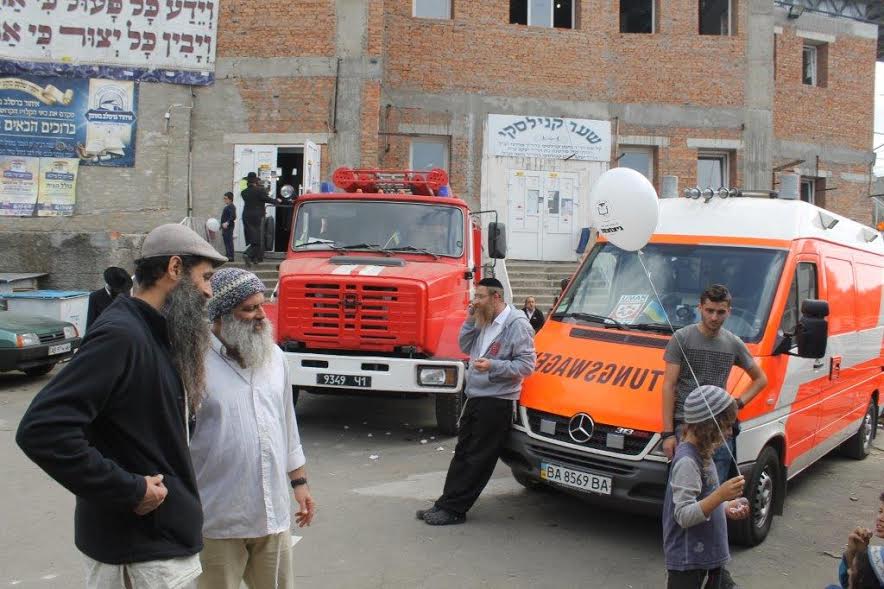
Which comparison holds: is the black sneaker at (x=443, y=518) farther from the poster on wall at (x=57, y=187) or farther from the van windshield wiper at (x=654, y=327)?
the poster on wall at (x=57, y=187)

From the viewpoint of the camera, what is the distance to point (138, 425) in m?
2.26

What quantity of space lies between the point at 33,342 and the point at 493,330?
781 centimetres

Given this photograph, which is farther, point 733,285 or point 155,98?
point 155,98

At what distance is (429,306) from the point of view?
770cm

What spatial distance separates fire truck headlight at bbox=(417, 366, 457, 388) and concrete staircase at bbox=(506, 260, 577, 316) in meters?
8.76

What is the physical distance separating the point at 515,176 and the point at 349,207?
10.4 m

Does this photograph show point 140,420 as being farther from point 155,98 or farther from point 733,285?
point 155,98

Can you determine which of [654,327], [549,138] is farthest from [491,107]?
[654,327]

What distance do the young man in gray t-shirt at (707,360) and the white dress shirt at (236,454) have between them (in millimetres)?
2670

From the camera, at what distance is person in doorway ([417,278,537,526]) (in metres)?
5.40

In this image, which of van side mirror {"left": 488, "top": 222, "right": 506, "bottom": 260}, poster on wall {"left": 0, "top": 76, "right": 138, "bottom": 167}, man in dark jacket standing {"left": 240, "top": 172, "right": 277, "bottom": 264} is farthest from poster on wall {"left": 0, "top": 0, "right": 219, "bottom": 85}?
van side mirror {"left": 488, "top": 222, "right": 506, "bottom": 260}

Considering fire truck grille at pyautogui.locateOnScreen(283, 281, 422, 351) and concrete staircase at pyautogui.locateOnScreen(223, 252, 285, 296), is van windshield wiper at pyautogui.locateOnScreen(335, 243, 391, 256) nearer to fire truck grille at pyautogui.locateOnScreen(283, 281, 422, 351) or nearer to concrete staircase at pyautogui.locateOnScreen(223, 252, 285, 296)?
fire truck grille at pyautogui.locateOnScreen(283, 281, 422, 351)

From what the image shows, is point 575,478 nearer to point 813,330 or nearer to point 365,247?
point 813,330

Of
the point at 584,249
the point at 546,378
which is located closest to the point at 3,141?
the point at 584,249
